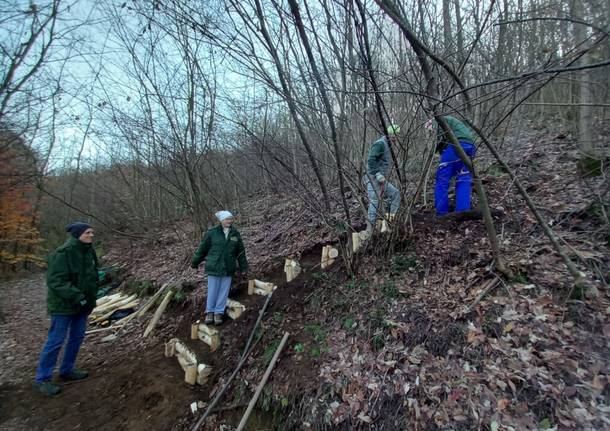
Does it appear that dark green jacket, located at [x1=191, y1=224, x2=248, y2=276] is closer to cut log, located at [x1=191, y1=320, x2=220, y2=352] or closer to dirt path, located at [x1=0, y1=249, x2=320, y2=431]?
dirt path, located at [x1=0, y1=249, x2=320, y2=431]

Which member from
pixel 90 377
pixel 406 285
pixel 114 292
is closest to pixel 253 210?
pixel 114 292

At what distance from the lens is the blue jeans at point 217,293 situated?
453 centimetres

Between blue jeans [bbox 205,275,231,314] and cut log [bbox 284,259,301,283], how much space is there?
0.96 m

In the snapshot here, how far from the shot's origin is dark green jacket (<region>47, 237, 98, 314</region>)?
3676mm

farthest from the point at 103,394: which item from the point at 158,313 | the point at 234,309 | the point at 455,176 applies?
the point at 455,176

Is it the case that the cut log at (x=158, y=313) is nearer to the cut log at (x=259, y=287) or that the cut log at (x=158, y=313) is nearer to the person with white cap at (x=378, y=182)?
the cut log at (x=259, y=287)

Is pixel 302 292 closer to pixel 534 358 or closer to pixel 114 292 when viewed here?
pixel 534 358

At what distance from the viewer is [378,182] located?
4.07 m

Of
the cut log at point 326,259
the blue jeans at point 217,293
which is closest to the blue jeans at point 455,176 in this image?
the cut log at point 326,259

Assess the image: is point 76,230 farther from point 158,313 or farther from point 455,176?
point 455,176

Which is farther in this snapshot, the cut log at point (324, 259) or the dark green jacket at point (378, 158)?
the cut log at point (324, 259)

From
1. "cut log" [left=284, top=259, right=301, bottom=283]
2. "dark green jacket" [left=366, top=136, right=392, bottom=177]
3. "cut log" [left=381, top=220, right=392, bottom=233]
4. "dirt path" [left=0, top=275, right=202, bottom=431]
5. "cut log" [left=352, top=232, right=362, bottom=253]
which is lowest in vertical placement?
"dirt path" [left=0, top=275, right=202, bottom=431]

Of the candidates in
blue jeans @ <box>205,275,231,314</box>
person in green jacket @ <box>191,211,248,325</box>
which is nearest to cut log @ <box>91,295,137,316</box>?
person in green jacket @ <box>191,211,248,325</box>

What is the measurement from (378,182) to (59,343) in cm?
483
